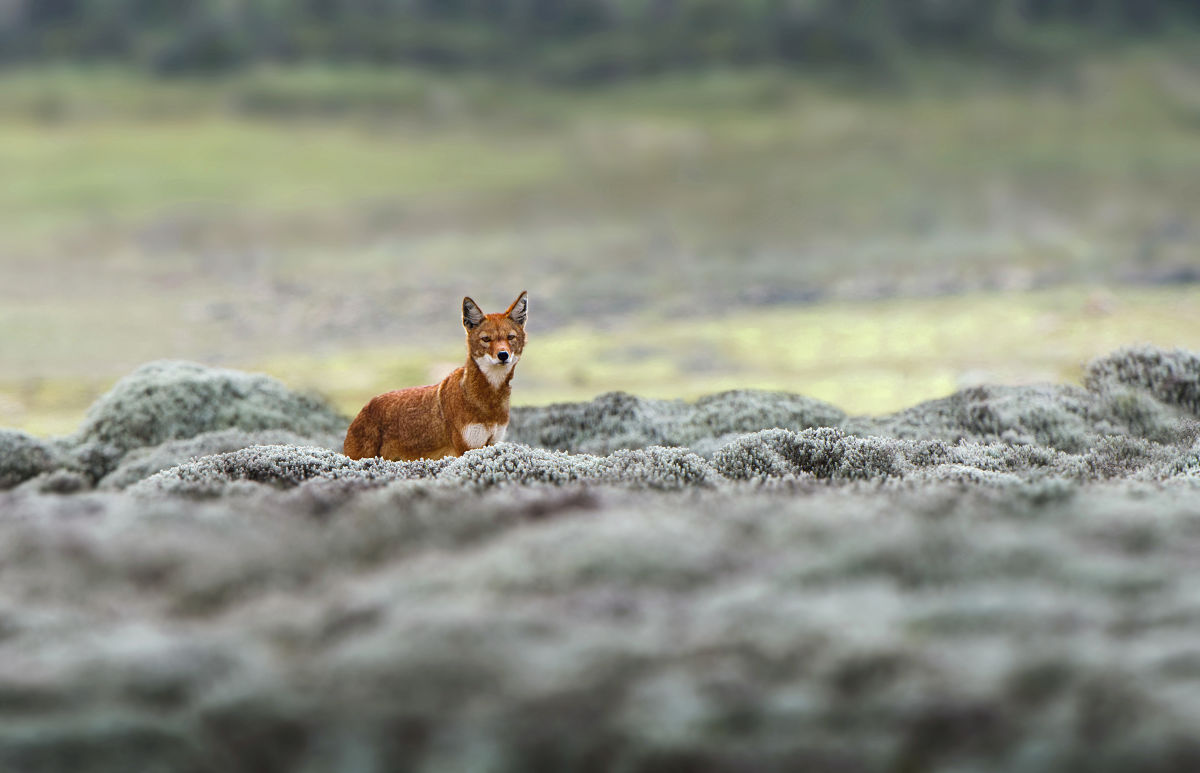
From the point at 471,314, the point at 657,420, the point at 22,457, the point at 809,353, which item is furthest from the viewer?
the point at 809,353

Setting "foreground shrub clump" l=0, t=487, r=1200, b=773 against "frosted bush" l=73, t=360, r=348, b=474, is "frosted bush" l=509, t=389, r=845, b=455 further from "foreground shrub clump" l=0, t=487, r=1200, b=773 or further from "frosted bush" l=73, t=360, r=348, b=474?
"foreground shrub clump" l=0, t=487, r=1200, b=773

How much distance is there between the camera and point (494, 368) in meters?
7.71

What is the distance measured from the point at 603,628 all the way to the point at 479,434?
181 inches

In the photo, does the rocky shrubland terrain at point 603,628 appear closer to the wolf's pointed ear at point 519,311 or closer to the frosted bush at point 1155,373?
the wolf's pointed ear at point 519,311

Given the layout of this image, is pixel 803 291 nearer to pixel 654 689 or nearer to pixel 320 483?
pixel 320 483

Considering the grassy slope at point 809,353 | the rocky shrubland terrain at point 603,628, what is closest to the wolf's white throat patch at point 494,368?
the rocky shrubland terrain at point 603,628

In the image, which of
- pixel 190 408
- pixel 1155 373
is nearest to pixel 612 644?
pixel 190 408

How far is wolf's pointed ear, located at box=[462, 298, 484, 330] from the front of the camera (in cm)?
780

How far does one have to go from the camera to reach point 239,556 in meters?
3.79

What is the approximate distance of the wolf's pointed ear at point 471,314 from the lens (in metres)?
7.80

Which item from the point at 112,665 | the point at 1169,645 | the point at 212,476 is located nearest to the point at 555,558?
the point at 112,665

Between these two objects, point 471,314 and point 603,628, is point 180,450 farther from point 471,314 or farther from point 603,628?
point 603,628

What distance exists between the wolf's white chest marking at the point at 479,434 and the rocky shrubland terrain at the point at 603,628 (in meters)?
2.45

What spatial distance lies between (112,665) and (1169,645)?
3.13 m
